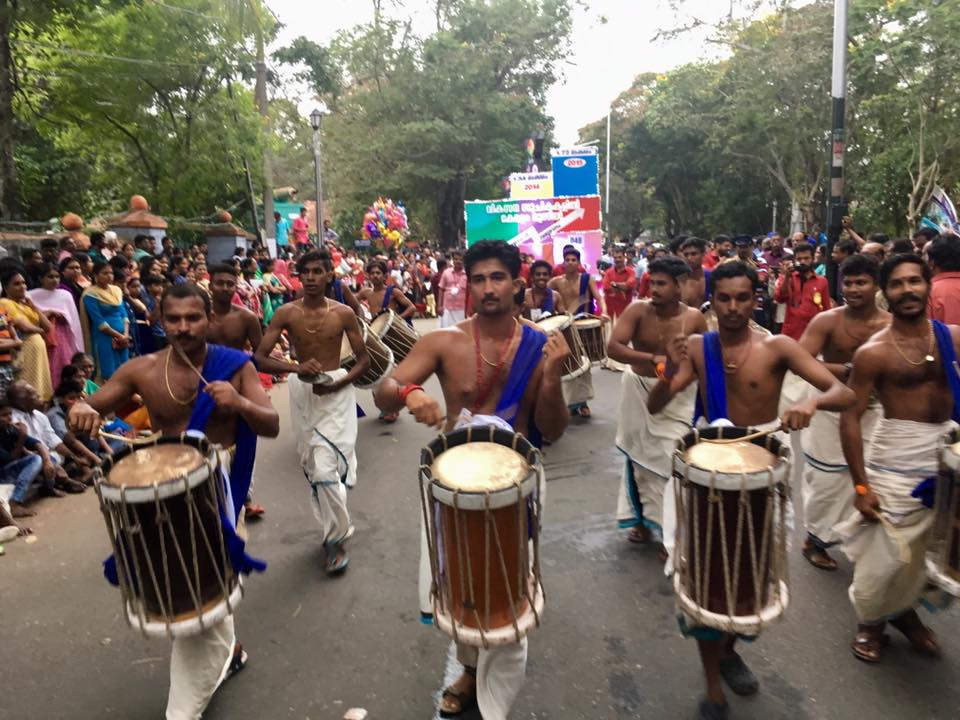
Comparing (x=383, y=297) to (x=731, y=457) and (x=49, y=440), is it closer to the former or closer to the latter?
(x=49, y=440)

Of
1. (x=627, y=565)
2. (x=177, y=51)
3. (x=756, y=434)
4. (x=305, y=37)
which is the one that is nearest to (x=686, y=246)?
(x=627, y=565)

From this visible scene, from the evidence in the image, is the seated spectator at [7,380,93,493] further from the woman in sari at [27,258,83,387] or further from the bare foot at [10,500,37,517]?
the woman in sari at [27,258,83,387]

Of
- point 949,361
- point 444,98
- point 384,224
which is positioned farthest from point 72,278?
point 444,98

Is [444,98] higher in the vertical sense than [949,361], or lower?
higher

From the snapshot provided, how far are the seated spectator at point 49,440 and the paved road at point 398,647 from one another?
3.43 ft

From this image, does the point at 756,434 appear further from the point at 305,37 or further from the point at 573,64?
the point at 573,64

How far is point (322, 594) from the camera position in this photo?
15.1 ft

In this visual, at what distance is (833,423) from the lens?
486cm

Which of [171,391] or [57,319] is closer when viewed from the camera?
[171,391]

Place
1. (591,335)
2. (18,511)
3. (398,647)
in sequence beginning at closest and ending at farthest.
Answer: (398,647) → (18,511) → (591,335)

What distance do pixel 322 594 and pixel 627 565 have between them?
73.6 inches

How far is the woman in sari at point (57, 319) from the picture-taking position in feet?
25.7

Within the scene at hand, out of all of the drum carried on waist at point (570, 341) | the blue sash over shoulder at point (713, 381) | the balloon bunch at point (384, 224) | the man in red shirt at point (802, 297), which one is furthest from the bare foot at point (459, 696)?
the balloon bunch at point (384, 224)

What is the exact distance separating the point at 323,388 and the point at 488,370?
219 cm
